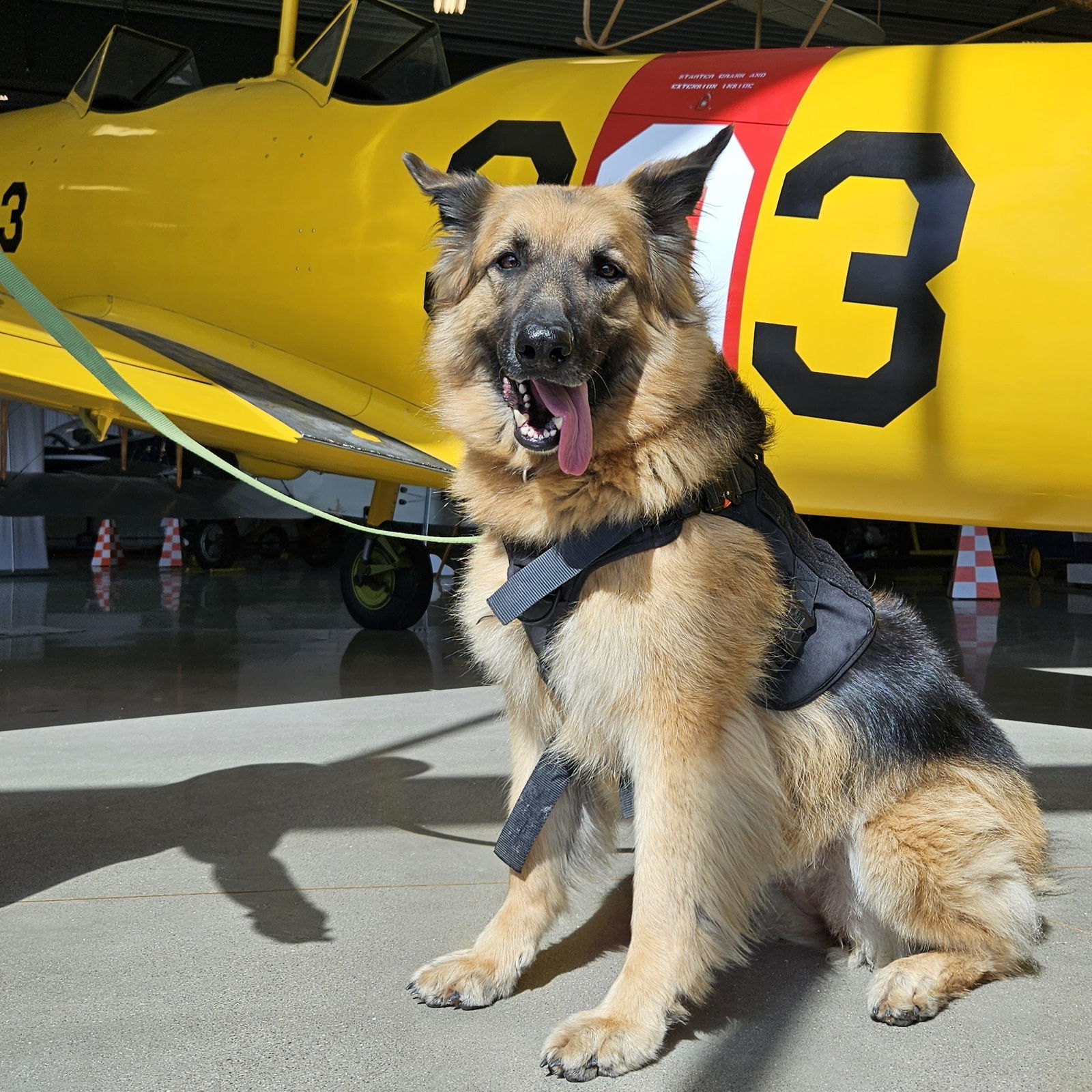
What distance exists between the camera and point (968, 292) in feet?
11.4

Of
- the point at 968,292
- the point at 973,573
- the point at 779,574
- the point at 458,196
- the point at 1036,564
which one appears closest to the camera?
the point at 779,574

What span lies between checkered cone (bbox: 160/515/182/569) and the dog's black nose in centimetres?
1447

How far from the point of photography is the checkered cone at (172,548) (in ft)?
50.6

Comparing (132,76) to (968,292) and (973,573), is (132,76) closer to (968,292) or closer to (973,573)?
(968,292)

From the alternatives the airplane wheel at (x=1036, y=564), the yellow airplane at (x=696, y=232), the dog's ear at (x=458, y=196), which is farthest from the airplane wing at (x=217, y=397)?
the airplane wheel at (x=1036, y=564)

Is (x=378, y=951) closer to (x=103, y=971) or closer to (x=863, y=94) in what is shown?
(x=103, y=971)

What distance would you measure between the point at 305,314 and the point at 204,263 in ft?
2.18

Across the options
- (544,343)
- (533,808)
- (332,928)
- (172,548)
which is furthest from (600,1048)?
(172,548)

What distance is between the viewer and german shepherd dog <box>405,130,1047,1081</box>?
180 cm

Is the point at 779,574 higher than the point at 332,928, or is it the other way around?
the point at 779,574

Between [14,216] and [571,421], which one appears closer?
[571,421]

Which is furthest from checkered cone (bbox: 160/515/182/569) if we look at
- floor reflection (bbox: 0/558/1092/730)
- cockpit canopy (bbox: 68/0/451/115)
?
cockpit canopy (bbox: 68/0/451/115)

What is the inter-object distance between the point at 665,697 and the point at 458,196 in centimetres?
113

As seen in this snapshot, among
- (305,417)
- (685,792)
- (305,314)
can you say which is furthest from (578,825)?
(305,314)
